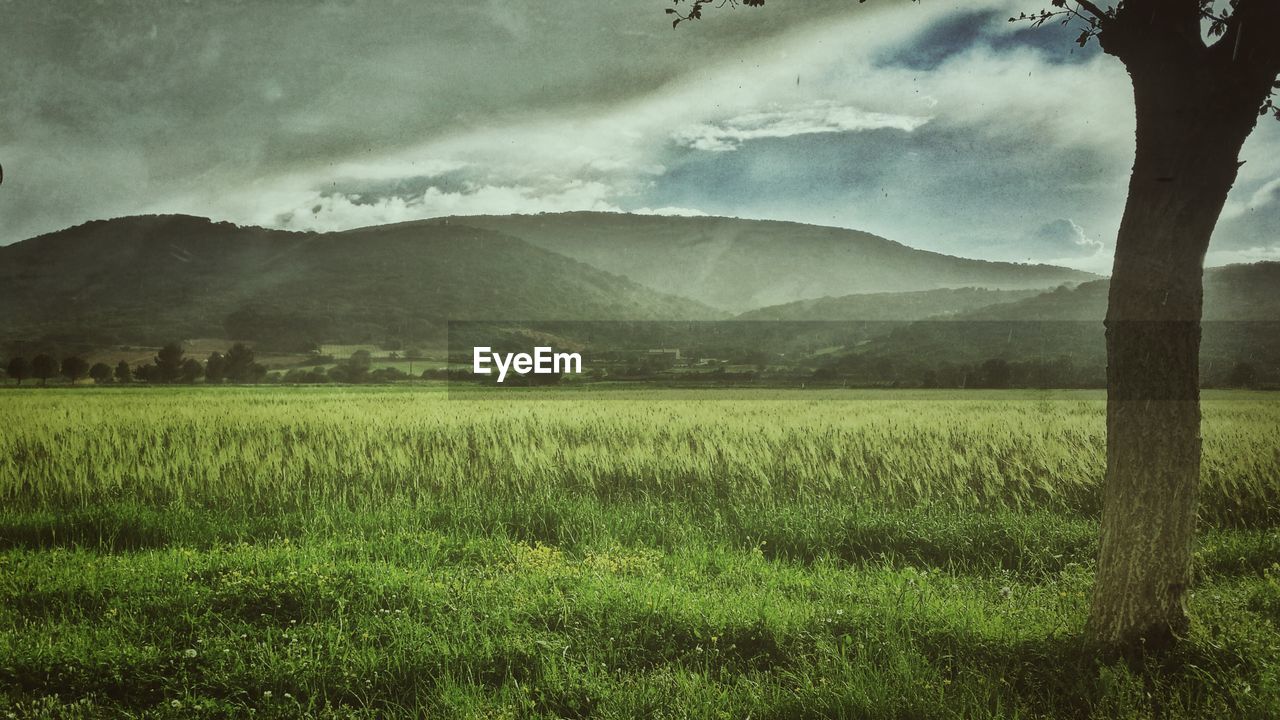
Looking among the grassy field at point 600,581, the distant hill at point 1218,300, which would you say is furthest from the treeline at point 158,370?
the distant hill at point 1218,300

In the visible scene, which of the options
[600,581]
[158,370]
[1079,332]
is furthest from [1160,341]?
[1079,332]

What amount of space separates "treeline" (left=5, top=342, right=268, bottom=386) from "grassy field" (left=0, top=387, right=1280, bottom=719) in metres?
70.8

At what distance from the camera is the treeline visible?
237 feet

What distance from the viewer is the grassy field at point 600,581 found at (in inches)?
173

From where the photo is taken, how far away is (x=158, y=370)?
72062mm

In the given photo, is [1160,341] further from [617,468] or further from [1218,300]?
[1218,300]

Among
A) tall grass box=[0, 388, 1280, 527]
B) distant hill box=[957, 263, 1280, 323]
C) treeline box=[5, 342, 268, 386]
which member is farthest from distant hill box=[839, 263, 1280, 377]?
treeline box=[5, 342, 268, 386]

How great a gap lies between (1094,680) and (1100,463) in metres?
7.57

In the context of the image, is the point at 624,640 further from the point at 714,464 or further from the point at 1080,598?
the point at 714,464

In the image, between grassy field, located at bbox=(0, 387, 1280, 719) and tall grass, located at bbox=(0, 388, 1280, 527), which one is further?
tall grass, located at bbox=(0, 388, 1280, 527)

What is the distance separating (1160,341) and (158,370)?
86.4 m

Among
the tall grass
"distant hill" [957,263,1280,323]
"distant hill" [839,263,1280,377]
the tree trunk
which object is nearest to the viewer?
the tree trunk

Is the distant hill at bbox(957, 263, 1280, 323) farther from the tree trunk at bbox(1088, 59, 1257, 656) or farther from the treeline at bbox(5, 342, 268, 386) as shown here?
the treeline at bbox(5, 342, 268, 386)

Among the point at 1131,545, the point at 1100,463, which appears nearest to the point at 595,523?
the point at 1131,545
